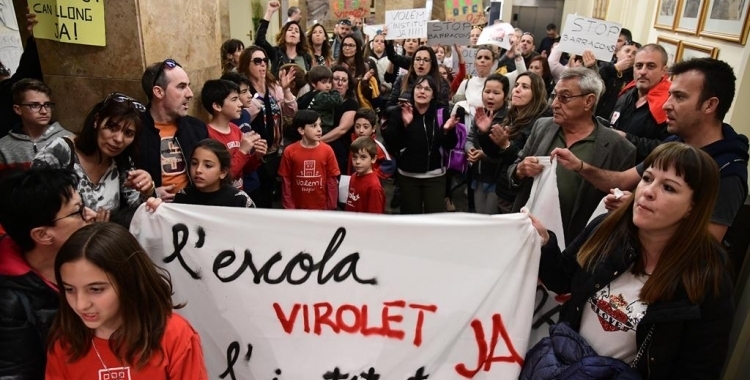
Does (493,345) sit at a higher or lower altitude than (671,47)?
lower

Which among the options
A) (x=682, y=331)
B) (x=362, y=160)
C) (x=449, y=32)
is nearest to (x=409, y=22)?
(x=449, y=32)

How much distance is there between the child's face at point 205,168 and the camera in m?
2.62

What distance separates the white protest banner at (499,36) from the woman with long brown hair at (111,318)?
249 inches

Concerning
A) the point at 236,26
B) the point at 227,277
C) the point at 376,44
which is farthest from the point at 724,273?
the point at 236,26

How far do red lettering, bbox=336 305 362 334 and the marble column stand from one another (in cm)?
208

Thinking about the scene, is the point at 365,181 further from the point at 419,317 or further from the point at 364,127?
the point at 419,317

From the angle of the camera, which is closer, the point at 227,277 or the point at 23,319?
the point at 23,319

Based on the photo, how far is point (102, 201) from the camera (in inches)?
94.3

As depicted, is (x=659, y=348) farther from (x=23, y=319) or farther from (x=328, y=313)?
(x=23, y=319)

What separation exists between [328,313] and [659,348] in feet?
4.26

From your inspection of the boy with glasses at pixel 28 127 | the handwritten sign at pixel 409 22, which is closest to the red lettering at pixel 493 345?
the boy with glasses at pixel 28 127

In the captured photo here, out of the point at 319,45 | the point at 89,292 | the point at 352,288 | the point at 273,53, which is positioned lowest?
the point at 352,288

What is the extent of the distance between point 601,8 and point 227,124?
10531 mm

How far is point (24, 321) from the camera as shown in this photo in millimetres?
1625
